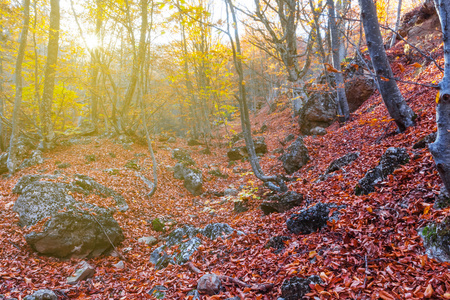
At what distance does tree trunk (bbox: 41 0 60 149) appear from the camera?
10.6 metres

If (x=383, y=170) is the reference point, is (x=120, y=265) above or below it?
below

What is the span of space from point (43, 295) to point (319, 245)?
167 inches

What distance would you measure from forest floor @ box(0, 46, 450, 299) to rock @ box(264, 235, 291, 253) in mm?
144

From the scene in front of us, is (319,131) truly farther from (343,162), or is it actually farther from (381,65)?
(381,65)

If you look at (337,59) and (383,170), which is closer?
(383,170)

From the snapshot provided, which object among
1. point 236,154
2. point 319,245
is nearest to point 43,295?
point 319,245

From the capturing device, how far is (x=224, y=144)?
1812 cm

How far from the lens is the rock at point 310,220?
150 inches

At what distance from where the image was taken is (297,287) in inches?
101

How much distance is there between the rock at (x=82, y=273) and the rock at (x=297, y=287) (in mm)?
3821

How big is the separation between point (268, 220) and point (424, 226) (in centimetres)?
291

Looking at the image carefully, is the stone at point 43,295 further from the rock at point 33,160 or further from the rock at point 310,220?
the rock at point 33,160

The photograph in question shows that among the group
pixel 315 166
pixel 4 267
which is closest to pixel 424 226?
pixel 315 166

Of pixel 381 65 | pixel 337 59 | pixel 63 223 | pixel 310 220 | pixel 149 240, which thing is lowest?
pixel 149 240
